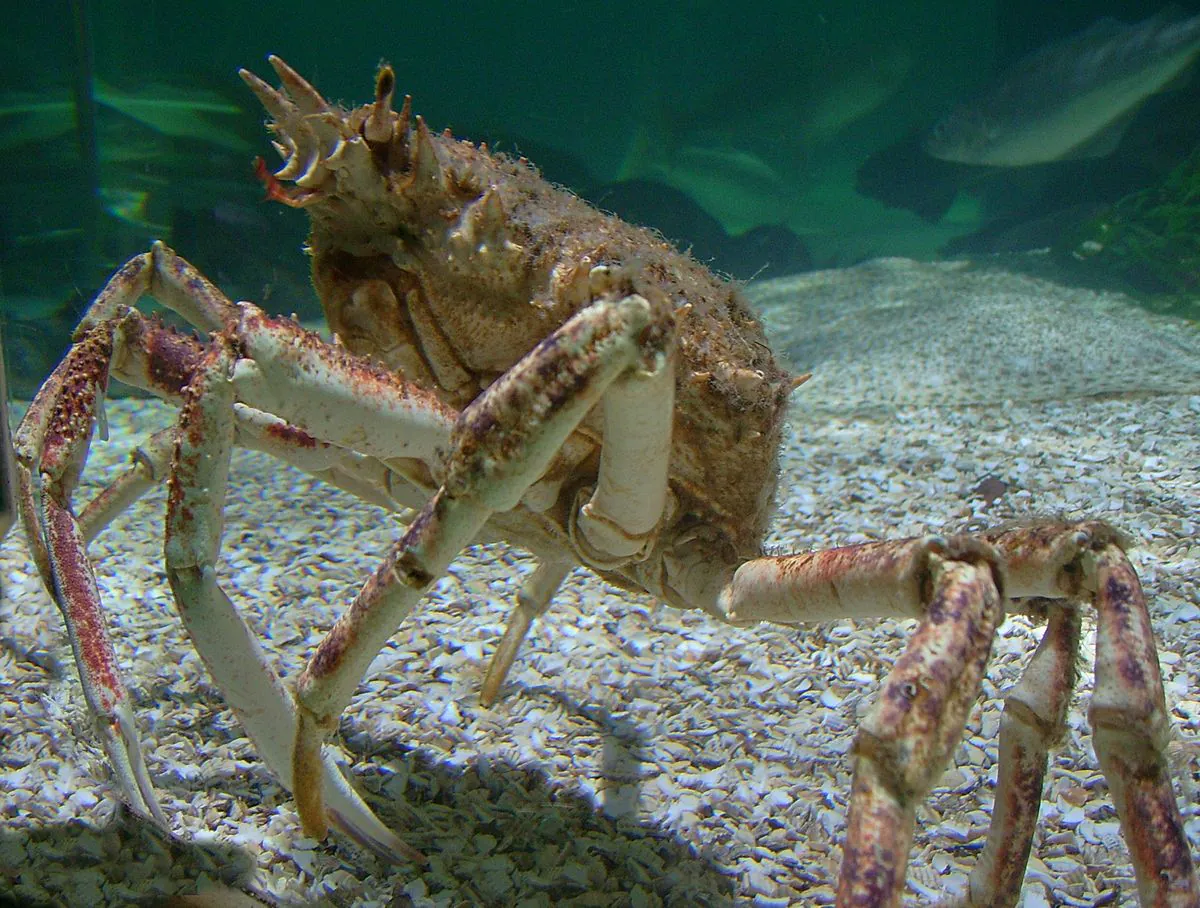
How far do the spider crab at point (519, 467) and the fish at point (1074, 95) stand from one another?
30.6ft

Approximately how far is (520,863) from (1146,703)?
1155 mm

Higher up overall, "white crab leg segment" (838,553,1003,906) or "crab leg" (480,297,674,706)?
"crab leg" (480,297,674,706)

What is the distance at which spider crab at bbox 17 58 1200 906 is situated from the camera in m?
1.15

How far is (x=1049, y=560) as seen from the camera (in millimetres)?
1250

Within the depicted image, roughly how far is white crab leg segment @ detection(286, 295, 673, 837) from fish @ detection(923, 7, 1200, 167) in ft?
32.4

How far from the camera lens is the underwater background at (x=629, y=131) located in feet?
21.8

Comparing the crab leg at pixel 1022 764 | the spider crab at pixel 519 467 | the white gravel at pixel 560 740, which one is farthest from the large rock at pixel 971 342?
the crab leg at pixel 1022 764

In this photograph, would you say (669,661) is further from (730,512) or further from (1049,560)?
(1049,560)

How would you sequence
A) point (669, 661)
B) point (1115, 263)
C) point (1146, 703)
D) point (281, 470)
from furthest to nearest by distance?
point (1115, 263) < point (281, 470) < point (669, 661) < point (1146, 703)

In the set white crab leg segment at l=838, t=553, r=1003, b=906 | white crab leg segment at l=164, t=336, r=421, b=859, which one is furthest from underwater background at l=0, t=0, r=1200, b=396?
white crab leg segment at l=838, t=553, r=1003, b=906

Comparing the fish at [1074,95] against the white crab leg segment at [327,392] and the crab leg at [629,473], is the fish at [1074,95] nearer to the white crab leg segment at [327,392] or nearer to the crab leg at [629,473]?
the crab leg at [629,473]

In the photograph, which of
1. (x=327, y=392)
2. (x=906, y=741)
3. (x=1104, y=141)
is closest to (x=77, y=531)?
(x=327, y=392)

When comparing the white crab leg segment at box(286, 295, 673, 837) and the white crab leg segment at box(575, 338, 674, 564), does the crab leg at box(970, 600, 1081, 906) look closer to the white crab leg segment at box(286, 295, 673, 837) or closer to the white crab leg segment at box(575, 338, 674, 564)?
the white crab leg segment at box(575, 338, 674, 564)

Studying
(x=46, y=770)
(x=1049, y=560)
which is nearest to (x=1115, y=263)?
(x=1049, y=560)
